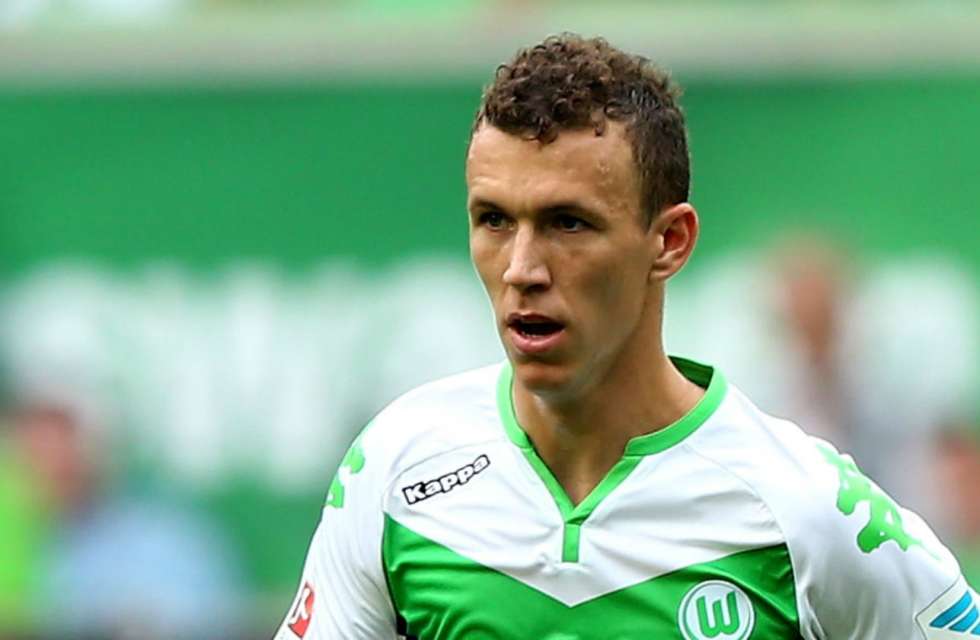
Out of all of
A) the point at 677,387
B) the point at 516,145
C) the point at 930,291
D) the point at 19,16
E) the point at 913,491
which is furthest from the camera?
the point at 19,16

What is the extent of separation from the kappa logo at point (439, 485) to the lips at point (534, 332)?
0.44 meters

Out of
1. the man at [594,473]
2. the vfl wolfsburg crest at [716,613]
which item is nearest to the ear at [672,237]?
the man at [594,473]

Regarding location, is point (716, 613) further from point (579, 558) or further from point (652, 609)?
point (579, 558)

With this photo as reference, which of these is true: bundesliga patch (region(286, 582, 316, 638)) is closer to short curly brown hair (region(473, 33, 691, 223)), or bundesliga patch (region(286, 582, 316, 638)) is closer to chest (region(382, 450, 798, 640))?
chest (region(382, 450, 798, 640))

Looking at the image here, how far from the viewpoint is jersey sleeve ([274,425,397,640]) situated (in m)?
5.42

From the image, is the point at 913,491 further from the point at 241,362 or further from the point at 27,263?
the point at 27,263

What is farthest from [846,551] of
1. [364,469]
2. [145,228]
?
[145,228]

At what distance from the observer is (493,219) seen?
5.13m

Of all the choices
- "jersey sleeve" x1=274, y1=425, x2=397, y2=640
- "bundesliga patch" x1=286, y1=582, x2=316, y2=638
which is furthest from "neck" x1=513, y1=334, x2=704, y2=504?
"bundesliga patch" x1=286, y1=582, x2=316, y2=638

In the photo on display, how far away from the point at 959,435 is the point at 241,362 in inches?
132

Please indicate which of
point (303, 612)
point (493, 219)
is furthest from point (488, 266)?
point (303, 612)

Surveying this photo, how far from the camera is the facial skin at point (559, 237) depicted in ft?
16.6

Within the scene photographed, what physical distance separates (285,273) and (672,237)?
7006 mm

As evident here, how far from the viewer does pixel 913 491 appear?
1034 cm
